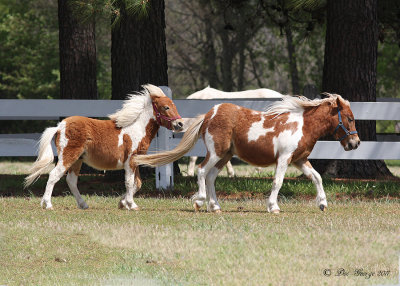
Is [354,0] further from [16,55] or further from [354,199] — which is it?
[16,55]

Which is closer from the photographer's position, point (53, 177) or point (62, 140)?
point (62, 140)

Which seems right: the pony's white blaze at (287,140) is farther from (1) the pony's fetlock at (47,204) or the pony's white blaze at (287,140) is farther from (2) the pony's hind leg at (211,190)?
(1) the pony's fetlock at (47,204)

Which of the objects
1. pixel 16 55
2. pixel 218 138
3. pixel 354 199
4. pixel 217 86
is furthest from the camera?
pixel 217 86

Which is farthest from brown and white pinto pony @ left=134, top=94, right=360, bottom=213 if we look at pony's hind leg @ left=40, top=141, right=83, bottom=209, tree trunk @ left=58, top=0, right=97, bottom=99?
tree trunk @ left=58, top=0, right=97, bottom=99

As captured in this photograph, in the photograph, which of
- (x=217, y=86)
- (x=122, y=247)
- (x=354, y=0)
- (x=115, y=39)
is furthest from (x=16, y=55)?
(x=122, y=247)

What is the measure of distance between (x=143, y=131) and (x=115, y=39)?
378cm

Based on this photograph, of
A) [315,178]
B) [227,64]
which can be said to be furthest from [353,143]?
[227,64]

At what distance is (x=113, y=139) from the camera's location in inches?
360

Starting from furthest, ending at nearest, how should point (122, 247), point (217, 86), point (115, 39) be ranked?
point (217, 86), point (115, 39), point (122, 247)

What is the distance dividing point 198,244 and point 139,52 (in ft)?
20.2

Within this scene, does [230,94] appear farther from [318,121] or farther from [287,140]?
[287,140]

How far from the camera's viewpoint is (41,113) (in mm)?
11258

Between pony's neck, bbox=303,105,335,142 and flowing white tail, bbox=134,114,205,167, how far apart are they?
4.41 ft

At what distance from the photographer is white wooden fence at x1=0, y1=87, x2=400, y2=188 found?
11148 mm
